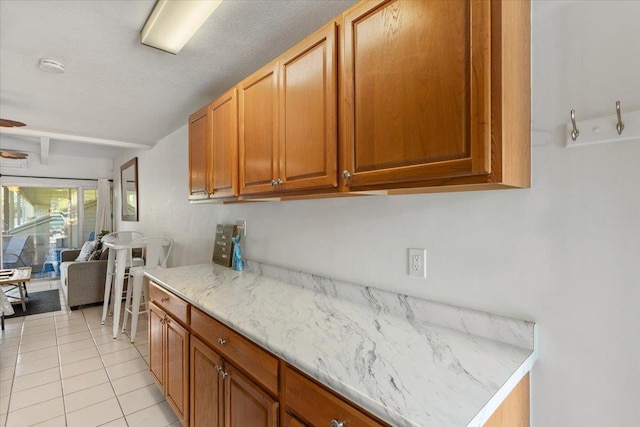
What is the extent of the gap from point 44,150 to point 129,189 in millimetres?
1392

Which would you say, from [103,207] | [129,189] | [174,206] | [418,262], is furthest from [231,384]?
[103,207]

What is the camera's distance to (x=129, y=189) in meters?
5.44

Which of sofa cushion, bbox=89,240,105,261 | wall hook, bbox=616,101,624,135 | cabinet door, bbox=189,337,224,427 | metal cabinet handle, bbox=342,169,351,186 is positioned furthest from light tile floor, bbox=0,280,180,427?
wall hook, bbox=616,101,624,135

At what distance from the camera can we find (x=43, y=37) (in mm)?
1729

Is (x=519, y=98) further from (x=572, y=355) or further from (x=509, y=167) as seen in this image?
(x=572, y=355)

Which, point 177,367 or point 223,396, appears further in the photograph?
point 177,367

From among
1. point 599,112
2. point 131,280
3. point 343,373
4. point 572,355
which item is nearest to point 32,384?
point 131,280

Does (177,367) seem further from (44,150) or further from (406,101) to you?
(44,150)

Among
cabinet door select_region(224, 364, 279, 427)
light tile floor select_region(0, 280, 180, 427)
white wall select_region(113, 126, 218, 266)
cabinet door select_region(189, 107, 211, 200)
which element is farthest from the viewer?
white wall select_region(113, 126, 218, 266)

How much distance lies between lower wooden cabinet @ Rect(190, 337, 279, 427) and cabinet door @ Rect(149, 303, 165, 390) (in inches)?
21.7

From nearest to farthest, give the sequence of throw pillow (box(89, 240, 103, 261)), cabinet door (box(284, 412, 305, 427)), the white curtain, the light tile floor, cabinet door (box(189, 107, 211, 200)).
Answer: cabinet door (box(284, 412, 305, 427)) → the light tile floor → cabinet door (box(189, 107, 211, 200)) → throw pillow (box(89, 240, 103, 261)) → the white curtain

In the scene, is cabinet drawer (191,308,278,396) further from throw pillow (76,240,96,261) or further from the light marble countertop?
throw pillow (76,240,96,261)

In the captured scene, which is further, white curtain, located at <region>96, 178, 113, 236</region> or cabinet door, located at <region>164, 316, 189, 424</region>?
white curtain, located at <region>96, 178, 113, 236</region>

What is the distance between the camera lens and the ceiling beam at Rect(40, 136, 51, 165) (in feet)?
15.2
